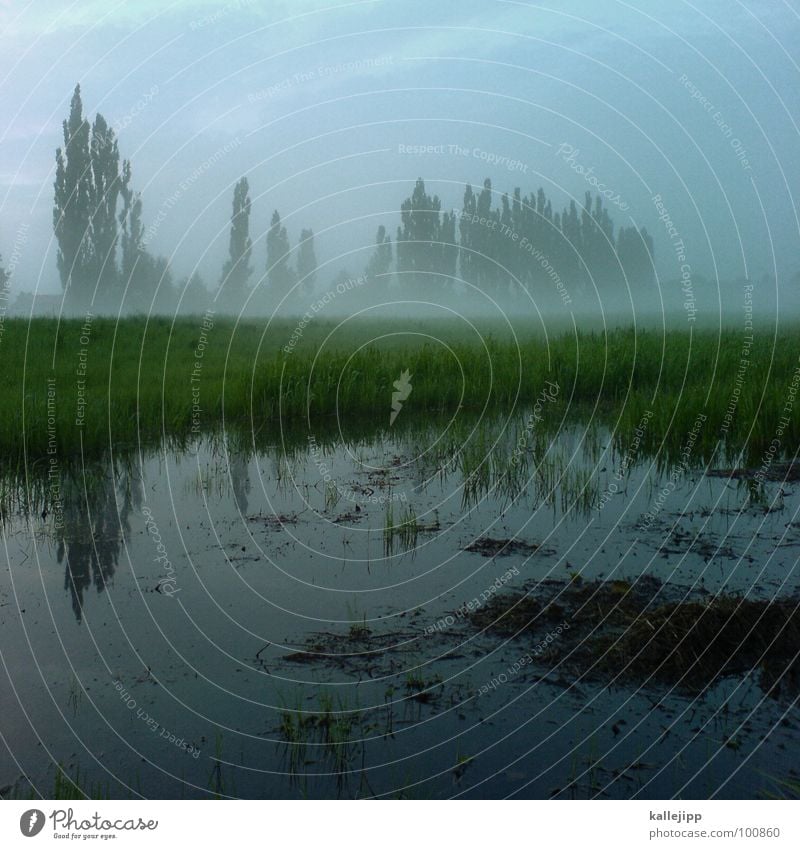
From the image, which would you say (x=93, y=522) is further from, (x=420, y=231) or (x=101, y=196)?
(x=101, y=196)

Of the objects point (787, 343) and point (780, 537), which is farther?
point (787, 343)

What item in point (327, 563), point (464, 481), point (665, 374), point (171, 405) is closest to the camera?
point (327, 563)

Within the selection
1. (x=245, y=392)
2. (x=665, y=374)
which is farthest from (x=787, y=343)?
(x=245, y=392)

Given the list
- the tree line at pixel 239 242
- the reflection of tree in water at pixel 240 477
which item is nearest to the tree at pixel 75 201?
the tree line at pixel 239 242

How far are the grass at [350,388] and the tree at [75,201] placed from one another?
54.3 feet

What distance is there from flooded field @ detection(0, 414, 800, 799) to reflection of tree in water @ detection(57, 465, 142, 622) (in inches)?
1.2

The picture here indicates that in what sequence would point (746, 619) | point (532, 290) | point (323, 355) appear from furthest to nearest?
point (532, 290)
point (323, 355)
point (746, 619)

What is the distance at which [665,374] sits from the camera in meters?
14.5

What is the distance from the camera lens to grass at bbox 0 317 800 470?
9664 mm

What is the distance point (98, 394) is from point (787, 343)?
45.4 ft

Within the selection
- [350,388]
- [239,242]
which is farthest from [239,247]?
[350,388]

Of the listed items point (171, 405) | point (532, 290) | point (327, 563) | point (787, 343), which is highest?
point (532, 290)

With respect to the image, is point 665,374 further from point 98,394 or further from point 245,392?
point 98,394

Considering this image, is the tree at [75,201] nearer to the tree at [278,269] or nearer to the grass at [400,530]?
the tree at [278,269]
